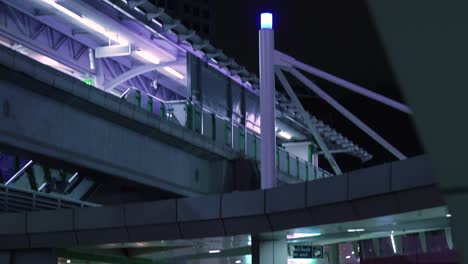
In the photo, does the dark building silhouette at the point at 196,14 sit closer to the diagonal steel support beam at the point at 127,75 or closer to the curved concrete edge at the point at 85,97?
the diagonal steel support beam at the point at 127,75

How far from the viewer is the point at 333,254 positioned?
20.2 m

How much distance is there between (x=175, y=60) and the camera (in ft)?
118

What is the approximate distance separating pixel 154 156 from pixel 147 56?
24.5 ft

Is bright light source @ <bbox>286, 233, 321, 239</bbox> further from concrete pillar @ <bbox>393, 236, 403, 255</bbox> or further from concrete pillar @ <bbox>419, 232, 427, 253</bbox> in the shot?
concrete pillar @ <bbox>419, 232, 427, 253</bbox>

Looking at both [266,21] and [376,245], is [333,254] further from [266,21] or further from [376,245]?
[266,21]

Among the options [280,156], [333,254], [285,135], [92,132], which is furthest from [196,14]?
[333,254]

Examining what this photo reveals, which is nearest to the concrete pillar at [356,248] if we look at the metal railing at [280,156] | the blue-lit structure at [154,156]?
the blue-lit structure at [154,156]

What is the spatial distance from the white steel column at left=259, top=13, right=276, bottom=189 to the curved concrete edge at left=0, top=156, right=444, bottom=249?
5.31 m

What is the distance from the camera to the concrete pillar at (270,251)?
16.4 m

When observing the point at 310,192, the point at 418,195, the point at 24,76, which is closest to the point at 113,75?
the point at 24,76

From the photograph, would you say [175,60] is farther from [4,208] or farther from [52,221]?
[52,221]

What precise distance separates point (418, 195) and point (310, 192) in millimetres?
2570

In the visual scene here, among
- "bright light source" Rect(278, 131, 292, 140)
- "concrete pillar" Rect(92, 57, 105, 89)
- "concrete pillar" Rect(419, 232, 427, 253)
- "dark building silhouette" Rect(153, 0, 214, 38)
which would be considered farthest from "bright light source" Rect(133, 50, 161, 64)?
"dark building silhouette" Rect(153, 0, 214, 38)

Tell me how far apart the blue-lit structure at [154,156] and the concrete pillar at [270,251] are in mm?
46
